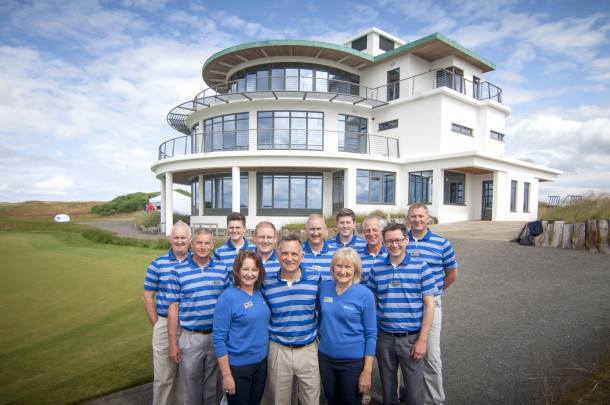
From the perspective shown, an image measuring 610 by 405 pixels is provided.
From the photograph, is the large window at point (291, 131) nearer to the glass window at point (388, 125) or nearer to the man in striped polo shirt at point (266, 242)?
the glass window at point (388, 125)

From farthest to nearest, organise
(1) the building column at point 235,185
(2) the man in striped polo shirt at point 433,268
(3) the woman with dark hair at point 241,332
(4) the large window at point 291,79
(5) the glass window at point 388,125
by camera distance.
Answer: (5) the glass window at point 388,125 < (4) the large window at point 291,79 < (1) the building column at point 235,185 < (2) the man in striped polo shirt at point 433,268 < (3) the woman with dark hair at point 241,332

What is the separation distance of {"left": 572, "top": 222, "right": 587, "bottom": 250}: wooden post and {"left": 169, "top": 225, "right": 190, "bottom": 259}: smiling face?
1101 cm

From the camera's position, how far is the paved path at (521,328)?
159 inches

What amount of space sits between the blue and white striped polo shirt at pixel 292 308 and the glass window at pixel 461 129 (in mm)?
19650

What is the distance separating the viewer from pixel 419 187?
2033 centimetres

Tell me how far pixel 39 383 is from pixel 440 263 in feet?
15.2

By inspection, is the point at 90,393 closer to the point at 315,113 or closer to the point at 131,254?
the point at 131,254

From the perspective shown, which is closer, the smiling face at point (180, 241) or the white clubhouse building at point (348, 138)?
the smiling face at point (180, 241)

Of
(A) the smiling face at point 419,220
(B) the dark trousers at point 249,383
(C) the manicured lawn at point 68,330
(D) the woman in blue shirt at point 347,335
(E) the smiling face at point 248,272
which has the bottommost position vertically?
(C) the manicured lawn at point 68,330

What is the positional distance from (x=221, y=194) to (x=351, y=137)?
27.8 feet

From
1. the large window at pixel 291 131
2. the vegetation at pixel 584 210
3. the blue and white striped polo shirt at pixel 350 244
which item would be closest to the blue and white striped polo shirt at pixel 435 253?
the blue and white striped polo shirt at pixel 350 244

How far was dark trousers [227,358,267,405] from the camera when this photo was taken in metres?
2.93

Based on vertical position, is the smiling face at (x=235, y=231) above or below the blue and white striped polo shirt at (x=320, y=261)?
above

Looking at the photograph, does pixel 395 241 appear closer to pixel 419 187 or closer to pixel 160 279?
pixel 160 279
